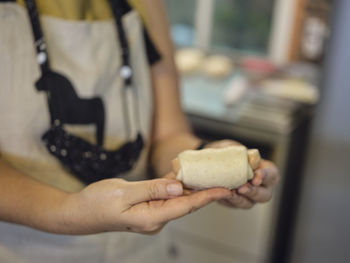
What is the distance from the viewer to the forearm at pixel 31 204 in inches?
18.4

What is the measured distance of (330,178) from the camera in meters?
1.13

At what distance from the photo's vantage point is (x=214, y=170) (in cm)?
48

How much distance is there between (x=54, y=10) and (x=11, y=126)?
181 millimetres

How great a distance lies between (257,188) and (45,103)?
1.03 ft

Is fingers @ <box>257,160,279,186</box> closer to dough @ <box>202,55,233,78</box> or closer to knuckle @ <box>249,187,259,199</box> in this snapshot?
knuckle @ <box>249,187,259,199</box>

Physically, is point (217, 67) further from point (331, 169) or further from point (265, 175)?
point (265, 175)

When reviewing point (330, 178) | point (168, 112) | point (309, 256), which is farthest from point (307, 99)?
point (168, 112)

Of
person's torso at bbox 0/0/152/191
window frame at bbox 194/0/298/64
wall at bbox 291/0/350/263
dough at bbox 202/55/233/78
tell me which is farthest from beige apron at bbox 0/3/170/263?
window frame at bbox 194/0/298/64

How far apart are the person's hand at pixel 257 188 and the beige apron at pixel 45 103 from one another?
15 cm

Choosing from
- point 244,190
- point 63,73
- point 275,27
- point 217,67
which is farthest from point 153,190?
point 275,27

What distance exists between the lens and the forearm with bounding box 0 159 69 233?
0.47 m

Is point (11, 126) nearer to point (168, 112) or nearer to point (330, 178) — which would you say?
point (168, 112)

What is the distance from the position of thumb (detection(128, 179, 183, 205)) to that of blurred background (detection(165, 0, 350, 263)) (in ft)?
2.14

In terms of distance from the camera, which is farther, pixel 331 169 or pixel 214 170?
pixel 331 169
